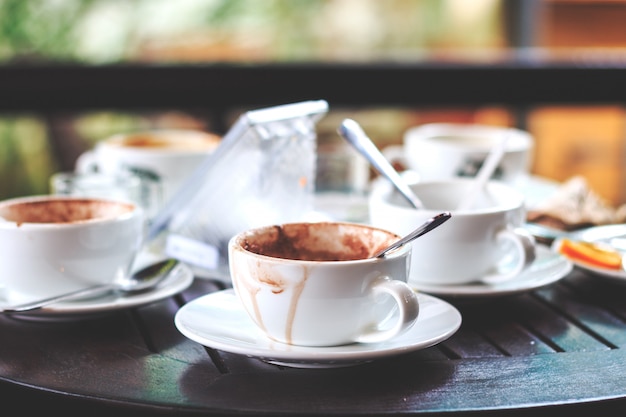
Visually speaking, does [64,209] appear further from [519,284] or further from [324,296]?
[519,284]

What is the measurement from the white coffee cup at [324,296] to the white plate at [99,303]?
182mm

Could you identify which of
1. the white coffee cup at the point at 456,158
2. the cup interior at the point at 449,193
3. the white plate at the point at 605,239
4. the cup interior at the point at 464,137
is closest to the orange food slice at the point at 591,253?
the white plate at the point at 605,239

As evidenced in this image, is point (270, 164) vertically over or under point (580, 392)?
over

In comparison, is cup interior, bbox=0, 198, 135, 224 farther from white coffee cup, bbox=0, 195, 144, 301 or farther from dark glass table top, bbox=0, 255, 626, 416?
dark glass table top, bbox=0, 255, 626, 416

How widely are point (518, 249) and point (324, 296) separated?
332 millimetres

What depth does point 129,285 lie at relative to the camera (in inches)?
42.3

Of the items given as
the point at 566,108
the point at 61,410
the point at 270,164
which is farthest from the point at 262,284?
the point at 566,108

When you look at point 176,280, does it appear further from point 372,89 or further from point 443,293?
point 372,89

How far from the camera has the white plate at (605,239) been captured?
114 centimetres

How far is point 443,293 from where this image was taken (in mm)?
1049

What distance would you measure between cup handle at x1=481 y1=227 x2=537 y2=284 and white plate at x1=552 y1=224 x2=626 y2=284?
0.47 feet

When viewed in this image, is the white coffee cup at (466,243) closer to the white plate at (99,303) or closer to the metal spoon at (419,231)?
the metal spoon at (419,231)

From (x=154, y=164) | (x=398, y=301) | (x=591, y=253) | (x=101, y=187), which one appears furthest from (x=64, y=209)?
(x=591, y=253)

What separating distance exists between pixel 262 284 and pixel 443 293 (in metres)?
0.29
